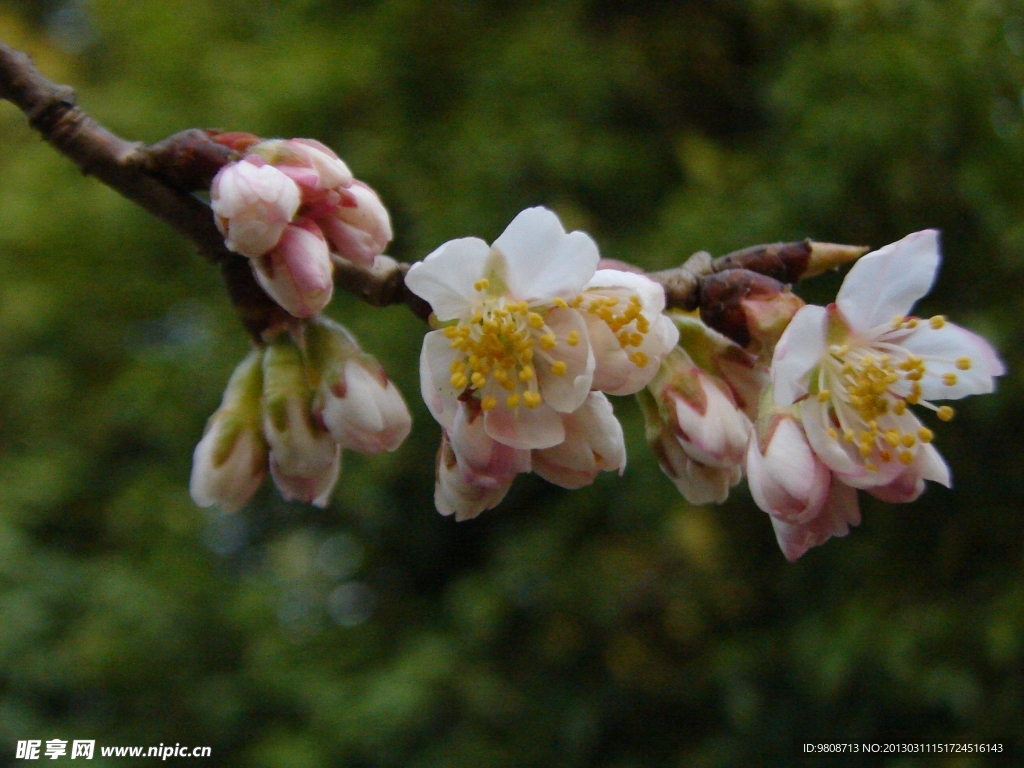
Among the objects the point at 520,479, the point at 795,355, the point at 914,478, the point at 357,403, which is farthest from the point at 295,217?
the point at 520,479

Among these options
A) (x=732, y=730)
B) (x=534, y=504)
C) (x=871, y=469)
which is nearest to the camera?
(x=871, y=469)

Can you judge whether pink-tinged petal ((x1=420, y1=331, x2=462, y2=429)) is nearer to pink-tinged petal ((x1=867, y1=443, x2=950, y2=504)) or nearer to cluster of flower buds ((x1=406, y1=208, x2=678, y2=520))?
cluster of flower buds ((x1=406, y1=208, x2=678, y2=520))

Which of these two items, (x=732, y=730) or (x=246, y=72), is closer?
(x=732, y=730)

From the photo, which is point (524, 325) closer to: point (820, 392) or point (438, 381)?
point (438, 381)

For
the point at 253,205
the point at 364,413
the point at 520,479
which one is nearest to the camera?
the point at 253,205

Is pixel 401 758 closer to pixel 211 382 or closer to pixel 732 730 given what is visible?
pixel 732 730

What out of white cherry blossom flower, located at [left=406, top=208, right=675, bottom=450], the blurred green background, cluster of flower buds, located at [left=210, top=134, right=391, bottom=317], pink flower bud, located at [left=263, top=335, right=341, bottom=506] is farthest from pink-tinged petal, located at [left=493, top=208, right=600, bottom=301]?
the blurred green background

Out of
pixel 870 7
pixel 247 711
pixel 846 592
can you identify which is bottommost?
pixel 247 711

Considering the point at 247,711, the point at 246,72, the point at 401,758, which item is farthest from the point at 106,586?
the point at 246,72
